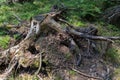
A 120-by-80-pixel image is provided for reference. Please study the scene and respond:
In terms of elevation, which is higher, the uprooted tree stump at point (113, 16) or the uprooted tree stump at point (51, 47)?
the uprooted tree stump at point (51, 47)

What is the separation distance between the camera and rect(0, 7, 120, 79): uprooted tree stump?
586cm

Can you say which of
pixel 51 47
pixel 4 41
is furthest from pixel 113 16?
pixel 4 41

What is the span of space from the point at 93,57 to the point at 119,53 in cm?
97

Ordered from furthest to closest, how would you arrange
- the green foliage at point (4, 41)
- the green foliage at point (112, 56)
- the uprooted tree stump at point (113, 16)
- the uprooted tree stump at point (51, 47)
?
the uprooted tree stump at point (113, 16) → the green foliage at point (4, 41) → the green foliage at point (112, 56) → the uprooted tree stump at point (51, 47)

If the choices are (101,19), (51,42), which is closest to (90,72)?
(51,42)

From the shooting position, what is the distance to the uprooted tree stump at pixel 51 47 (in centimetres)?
586

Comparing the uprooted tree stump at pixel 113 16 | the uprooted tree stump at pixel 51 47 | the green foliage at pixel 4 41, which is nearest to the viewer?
the uprooted tree stump at pixel 51 47

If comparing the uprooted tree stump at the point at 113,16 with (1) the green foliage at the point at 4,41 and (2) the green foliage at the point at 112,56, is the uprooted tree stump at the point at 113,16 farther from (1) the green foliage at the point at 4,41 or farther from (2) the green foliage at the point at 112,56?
(1) the green foliage at the point at 4,41

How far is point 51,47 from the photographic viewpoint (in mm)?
6113

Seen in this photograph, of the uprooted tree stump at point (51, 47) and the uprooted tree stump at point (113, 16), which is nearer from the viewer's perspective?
the uprooted tree stump at point (51, 47)

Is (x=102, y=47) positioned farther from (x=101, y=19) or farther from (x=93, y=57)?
(x=101, y=19)

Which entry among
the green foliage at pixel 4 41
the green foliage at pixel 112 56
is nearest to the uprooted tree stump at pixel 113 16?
the green foliage at pixel 112 56

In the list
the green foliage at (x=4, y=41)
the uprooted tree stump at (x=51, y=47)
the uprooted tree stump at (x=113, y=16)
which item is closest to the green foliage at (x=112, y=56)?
the uprooted tree stump at (x=51, y=47)

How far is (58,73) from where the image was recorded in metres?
5.74
